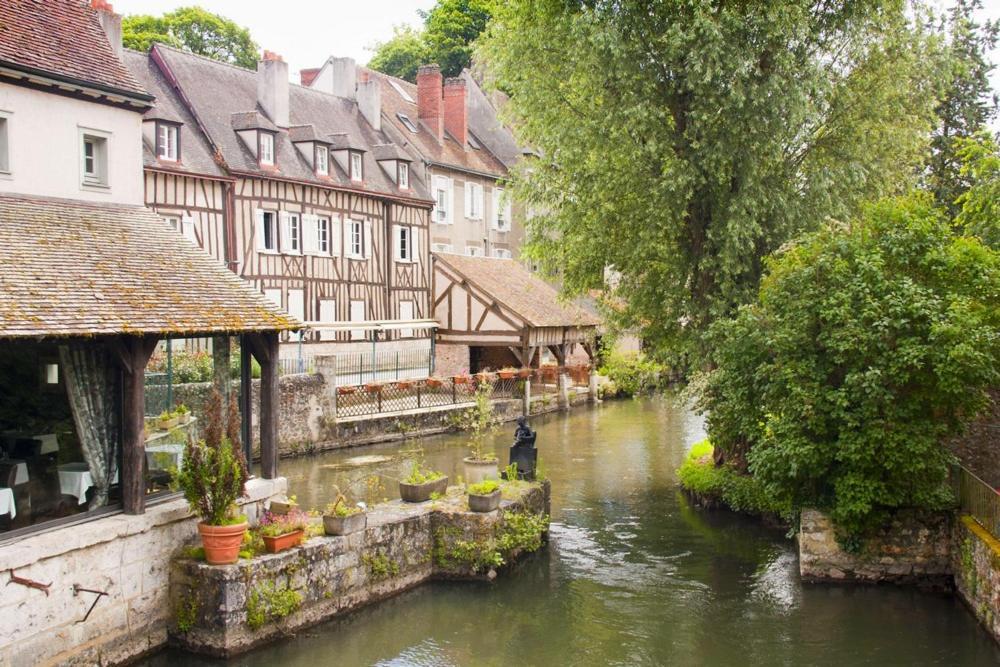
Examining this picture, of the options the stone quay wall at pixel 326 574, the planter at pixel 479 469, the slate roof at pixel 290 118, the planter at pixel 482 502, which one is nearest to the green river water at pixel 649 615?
the stone quay wall at pixel 326 574

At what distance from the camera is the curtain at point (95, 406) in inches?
392

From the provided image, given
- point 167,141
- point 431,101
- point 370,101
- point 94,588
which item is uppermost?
point 431,101

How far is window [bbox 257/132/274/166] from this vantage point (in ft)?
88.4

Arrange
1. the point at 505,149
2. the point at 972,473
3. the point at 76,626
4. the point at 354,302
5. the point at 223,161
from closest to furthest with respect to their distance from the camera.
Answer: the point at 76,626 < the point at 972,473 < the point at 223,161 < the point at 354,302 < the point at 505,149

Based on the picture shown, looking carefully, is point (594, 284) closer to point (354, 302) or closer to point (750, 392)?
point (750, 392)

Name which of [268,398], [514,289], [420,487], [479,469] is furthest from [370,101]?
[268,398]

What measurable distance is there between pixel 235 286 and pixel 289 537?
10.8 ft

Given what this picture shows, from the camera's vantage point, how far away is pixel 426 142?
3597 centimetres

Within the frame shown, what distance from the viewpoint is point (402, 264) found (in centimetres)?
3189

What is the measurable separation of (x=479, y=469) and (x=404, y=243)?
19.2 metres

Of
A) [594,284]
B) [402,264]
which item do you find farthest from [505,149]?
[594,284]

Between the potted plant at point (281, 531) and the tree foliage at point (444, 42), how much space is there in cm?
3936

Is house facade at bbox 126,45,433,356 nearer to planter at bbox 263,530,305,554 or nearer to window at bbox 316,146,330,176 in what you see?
window at bbox 316,146,330,176

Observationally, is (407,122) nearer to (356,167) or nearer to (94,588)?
(356,167)
